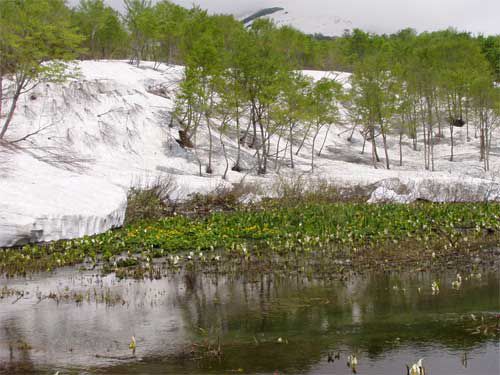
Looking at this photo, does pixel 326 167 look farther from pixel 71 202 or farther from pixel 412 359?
pixel 412 359

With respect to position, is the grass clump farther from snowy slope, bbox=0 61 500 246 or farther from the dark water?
the dark water

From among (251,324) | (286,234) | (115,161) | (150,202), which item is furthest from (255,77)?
(251,324)

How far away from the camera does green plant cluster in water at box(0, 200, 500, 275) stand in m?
15.2

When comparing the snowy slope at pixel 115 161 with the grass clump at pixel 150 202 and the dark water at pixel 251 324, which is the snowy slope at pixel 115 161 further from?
the dark water at pixel 251 324

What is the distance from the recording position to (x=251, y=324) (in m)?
9.13

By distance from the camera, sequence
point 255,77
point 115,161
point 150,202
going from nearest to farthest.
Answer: point 150,202 → point 115,161 → point 255,77

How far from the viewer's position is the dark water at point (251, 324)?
24.4 feet

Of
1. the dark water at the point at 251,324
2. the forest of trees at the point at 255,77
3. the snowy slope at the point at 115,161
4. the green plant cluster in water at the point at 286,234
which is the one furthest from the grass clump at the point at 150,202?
the forest of trees at the point at 255,77

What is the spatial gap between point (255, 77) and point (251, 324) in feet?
111

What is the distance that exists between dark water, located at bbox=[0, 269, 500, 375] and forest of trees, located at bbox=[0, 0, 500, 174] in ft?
78.7

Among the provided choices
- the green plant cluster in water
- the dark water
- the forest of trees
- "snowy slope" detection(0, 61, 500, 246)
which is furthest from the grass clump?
the forest of trees

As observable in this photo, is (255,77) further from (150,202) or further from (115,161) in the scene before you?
(150,202)

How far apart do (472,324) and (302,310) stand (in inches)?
99.2

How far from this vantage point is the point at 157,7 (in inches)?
2472
